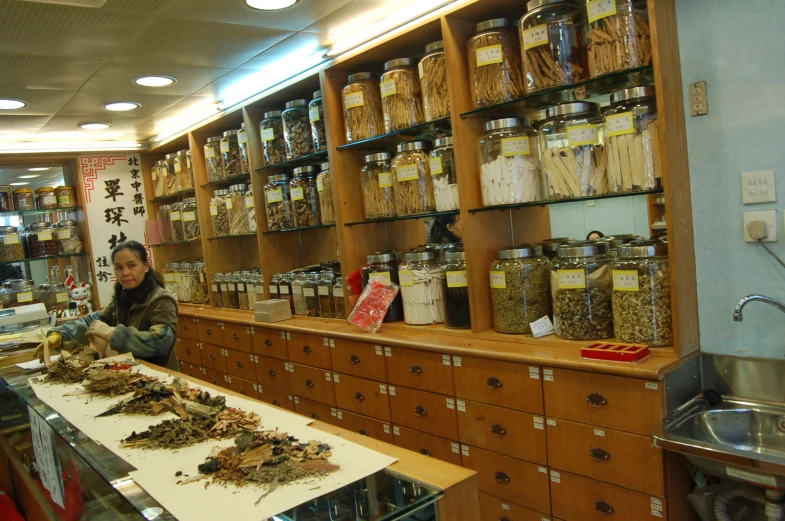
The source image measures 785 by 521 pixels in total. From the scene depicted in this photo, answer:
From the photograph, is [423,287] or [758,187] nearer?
[758,187]

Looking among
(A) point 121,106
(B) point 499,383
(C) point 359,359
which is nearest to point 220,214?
(A) point 121,106

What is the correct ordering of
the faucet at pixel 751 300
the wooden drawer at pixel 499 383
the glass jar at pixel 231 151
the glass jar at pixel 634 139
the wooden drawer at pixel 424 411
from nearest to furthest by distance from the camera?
the faucet at pixel 751 300
the glass jar at pixel 634 139
the wooden drawer at pixel 499 383
the wooden drawer at pixel 424 411
the glass jar at pixel 231 151

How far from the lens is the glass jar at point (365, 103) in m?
3.08

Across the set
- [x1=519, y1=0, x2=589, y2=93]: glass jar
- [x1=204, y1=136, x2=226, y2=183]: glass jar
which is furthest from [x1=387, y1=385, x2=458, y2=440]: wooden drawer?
[x1=204, y1=136, x2=226, y2=183]: glass jar

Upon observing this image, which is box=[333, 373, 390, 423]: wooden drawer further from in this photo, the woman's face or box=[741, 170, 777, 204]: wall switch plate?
box=[741, 170, 777, 204]: wall switch plate

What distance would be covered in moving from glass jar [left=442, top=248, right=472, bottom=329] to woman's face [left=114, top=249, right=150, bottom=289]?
1624 millimetres

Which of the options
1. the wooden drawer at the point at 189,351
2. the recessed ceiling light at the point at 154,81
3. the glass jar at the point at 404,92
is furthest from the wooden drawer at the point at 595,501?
the wooden drawer at the point at 189,351

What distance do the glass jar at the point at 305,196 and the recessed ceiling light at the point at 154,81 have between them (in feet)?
3.04

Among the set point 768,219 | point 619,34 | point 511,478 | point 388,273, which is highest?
point 619,34

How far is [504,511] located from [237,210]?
2.91 meters

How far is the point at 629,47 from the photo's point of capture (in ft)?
6.65

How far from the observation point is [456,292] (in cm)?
271

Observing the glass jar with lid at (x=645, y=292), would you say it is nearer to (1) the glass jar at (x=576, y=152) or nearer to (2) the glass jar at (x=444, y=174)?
(1) the glass jar at (x=576, y=152)

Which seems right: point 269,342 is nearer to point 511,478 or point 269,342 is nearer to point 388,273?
point 388,273
